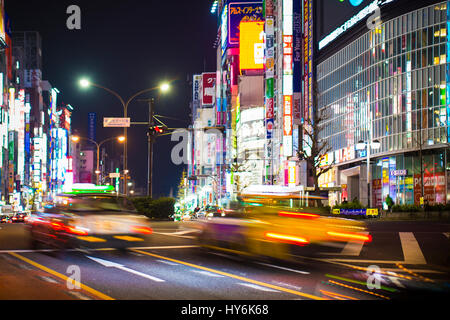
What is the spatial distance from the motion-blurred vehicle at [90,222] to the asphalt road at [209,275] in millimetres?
362

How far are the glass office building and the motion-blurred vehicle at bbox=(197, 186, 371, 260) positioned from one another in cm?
3592

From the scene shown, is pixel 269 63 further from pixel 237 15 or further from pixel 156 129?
pixel 156 129

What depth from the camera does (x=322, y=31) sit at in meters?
73.1

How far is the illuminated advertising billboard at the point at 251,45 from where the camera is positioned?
343ft

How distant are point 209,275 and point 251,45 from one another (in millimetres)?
97863

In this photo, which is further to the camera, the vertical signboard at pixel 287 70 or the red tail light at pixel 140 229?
the vertical signboard at pixel 287 70

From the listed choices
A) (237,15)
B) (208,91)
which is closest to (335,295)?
(237,15)

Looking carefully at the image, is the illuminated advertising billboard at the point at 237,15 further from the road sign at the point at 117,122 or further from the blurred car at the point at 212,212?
the road sign at the point at 117,122

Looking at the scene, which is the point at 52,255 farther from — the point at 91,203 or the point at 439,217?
the point at 439,217

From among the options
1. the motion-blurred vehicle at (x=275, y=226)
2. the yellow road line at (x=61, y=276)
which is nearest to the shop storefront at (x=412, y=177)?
the motion-blurred vehicle at (x=275, y=226)

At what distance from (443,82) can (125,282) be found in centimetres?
5098

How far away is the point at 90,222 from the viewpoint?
564 inches

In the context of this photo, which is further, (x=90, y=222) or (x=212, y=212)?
(x=212, y=212)

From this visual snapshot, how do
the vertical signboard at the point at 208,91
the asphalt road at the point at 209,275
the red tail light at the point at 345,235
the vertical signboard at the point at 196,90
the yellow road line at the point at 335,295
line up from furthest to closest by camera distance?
the vertical signboard at the point at 196,90
the vertical signboard at the point at 208,91
the red tail light at the point at 345,235
the asphalt road at the point at 209,275
the yellow road line at the point at 335,295
